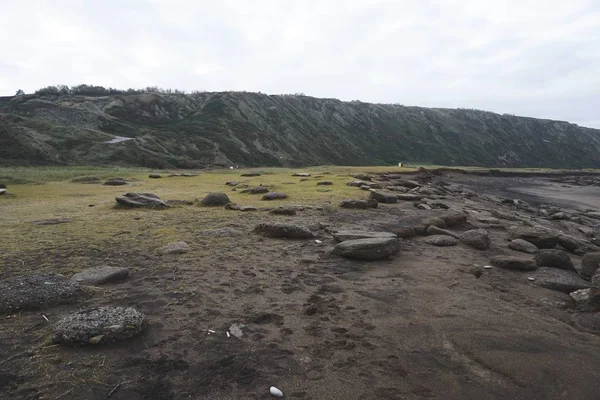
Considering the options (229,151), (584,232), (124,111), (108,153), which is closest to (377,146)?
(229,151)

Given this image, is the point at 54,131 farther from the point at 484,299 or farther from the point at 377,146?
the point at 377,146

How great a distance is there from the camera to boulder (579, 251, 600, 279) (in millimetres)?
8953

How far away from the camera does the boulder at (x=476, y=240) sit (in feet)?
36.0

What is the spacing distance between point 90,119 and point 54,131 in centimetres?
1655

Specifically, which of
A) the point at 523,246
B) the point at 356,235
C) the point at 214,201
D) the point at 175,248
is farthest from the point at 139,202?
the point at 523,246

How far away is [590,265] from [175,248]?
974 centimetres

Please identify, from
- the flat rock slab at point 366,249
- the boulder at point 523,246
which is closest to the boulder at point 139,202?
the flat rock slab at point 366,249

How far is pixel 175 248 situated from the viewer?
961 centimetres

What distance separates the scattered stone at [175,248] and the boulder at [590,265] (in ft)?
30.6

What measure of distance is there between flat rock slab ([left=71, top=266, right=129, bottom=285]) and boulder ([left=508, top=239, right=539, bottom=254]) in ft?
33.1

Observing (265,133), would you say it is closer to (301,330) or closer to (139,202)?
(139,202)

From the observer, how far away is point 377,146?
4284 inches

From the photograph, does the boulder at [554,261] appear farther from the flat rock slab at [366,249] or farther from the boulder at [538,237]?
the flat rock slab at [366,249]

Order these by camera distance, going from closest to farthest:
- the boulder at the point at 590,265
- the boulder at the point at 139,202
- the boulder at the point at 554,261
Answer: the boulder at the point at 590,265 → the boulder at the point at 554,261 → the boulder at the point at 139,202
